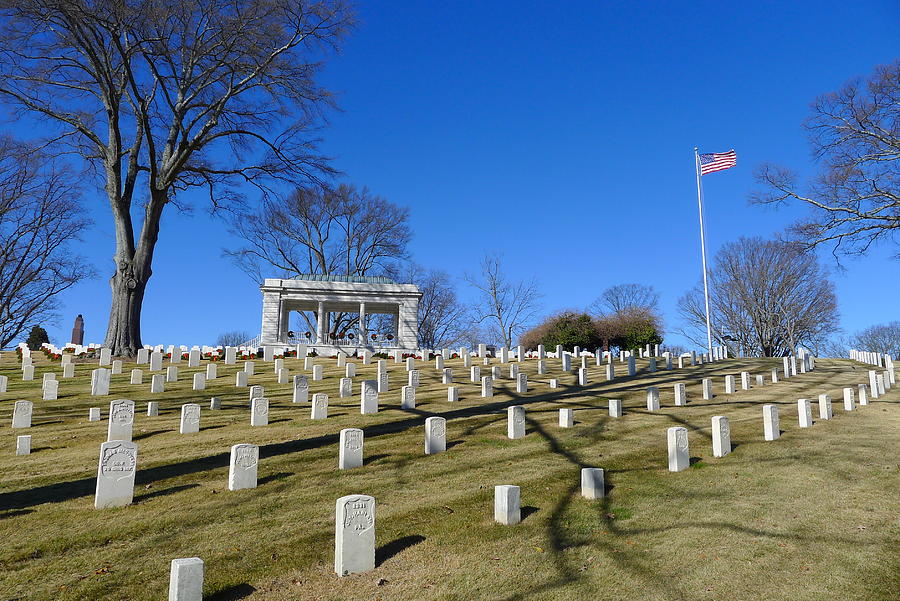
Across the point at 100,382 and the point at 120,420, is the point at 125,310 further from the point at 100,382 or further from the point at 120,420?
the point at 120,420

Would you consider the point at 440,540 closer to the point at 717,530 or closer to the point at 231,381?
the point at 717,530

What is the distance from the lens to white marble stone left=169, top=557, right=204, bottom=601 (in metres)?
3.87

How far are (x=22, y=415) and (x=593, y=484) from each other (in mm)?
9673

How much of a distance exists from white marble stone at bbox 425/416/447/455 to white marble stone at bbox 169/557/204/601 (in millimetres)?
4297

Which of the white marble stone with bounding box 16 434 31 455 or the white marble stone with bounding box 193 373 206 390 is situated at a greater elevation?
the white marble stone with bounding box 193 373 206 390

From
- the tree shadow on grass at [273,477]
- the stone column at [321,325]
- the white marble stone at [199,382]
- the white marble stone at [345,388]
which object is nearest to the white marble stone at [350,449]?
the tree shadow on grass at [273,477]

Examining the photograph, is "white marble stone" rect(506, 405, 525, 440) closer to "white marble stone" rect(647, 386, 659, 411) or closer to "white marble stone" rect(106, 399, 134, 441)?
"white marble stone" rect(647, 386, 659, 411)

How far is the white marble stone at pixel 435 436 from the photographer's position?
26.2ft

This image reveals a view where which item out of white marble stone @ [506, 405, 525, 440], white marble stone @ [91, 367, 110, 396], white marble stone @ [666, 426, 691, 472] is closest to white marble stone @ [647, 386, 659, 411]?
white marble stone @ [506, 405, 525, 440]

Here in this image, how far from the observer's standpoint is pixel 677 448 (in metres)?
7.21

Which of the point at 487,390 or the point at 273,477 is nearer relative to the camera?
the point at 273,477

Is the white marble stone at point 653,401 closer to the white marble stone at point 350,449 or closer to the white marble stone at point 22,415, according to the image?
the white marble stone at point 350,449

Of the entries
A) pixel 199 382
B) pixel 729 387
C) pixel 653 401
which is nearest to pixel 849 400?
pixel 729 387

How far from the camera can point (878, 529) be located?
5090mm
